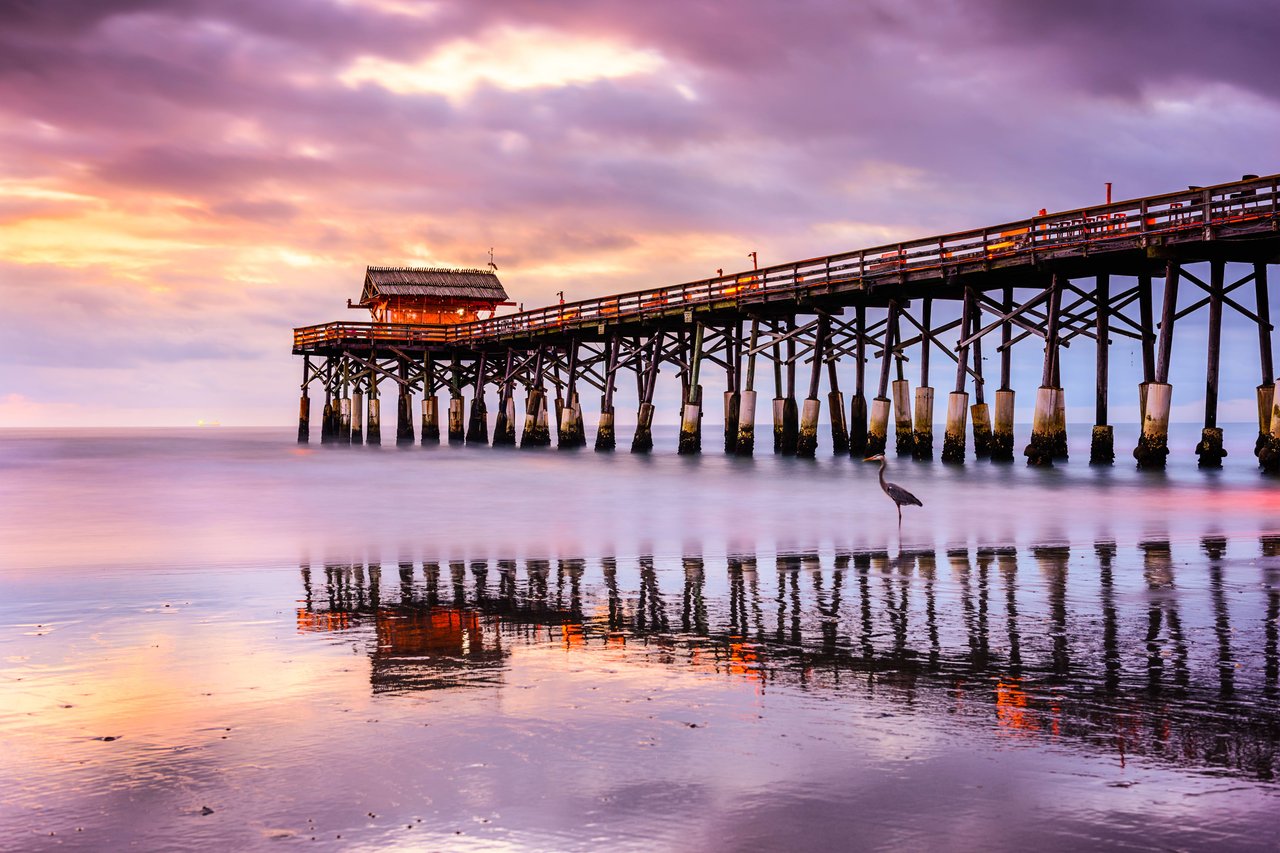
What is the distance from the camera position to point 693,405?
43750 mm

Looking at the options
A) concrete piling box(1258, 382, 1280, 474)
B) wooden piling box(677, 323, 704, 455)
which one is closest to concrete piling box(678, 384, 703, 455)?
wooden piling box(677, 323, 704, 455)

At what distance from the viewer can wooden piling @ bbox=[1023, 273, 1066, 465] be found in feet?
96.5

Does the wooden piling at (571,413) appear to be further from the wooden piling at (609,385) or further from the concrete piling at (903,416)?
the concrete piling at (903,416)

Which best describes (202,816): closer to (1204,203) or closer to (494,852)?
(494,852)

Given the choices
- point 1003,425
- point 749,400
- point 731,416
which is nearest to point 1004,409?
point 1003,425

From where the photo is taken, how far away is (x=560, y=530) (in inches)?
746

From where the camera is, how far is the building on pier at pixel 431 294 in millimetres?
70625

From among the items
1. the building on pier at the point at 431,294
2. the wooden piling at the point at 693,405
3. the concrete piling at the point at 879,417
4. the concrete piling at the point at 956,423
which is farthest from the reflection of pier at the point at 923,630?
the building on pier at the point at 431,294

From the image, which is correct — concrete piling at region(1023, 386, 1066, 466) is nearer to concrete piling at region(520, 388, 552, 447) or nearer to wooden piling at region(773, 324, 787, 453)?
wooden piling at region(773, 324, 787, 453)

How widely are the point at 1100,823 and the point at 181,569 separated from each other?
11.3 metres

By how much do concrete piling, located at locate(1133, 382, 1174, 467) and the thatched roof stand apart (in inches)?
1912

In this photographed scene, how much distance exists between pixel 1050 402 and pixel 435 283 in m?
47.6

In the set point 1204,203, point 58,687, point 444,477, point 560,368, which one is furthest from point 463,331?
point 58,687

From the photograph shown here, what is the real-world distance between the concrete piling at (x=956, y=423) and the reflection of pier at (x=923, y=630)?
18321mm
